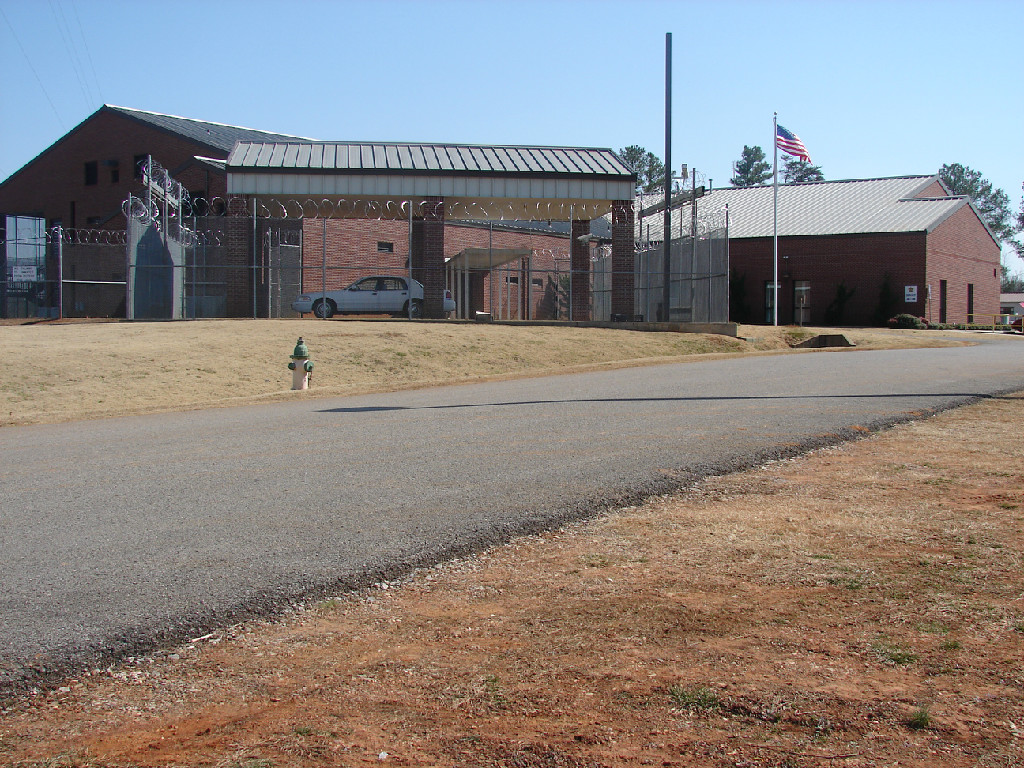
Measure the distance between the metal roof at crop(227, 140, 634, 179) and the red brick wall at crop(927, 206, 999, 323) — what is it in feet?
79.2

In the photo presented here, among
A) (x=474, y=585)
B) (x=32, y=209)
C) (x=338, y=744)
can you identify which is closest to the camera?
(x=338, y=744)

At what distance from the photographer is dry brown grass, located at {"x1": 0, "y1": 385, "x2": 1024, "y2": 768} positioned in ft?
10.3

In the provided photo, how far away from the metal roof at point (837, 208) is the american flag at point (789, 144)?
7.04 meters

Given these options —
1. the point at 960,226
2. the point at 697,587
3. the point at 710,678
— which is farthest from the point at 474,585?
the point at 960,226

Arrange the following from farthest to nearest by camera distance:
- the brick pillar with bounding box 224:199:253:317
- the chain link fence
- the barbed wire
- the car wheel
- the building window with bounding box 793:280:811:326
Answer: the building window with bounding box 793:280:811:326
the car wheel
the brick pillar with bounding box 224:199:253:317
the chain link fence
the barbed wire

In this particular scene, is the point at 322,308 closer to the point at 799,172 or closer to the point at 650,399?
the point at 650,399

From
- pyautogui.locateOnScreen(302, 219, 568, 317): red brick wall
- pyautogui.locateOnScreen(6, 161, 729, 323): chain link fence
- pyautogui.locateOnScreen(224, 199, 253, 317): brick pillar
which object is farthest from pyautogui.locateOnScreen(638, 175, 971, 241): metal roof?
pyautogui.locateOnScreen(224, 199, 253, 317): brick pillar

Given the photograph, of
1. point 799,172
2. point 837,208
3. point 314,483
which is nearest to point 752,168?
point 799,172

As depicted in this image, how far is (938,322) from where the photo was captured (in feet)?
157

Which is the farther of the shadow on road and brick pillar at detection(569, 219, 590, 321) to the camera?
brick pillar at detection(569, 219, 590, 321)

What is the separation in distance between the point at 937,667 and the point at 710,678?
90cm

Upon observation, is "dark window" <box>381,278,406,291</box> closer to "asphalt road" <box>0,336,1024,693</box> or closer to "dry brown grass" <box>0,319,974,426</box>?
"dry brown grass" <box>0,319,974,426</box>

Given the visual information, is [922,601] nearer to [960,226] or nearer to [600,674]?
[600,674]

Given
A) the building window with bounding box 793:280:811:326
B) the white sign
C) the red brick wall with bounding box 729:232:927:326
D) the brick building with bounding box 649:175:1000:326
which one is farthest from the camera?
the building window with bounding box 793:280:811:326
